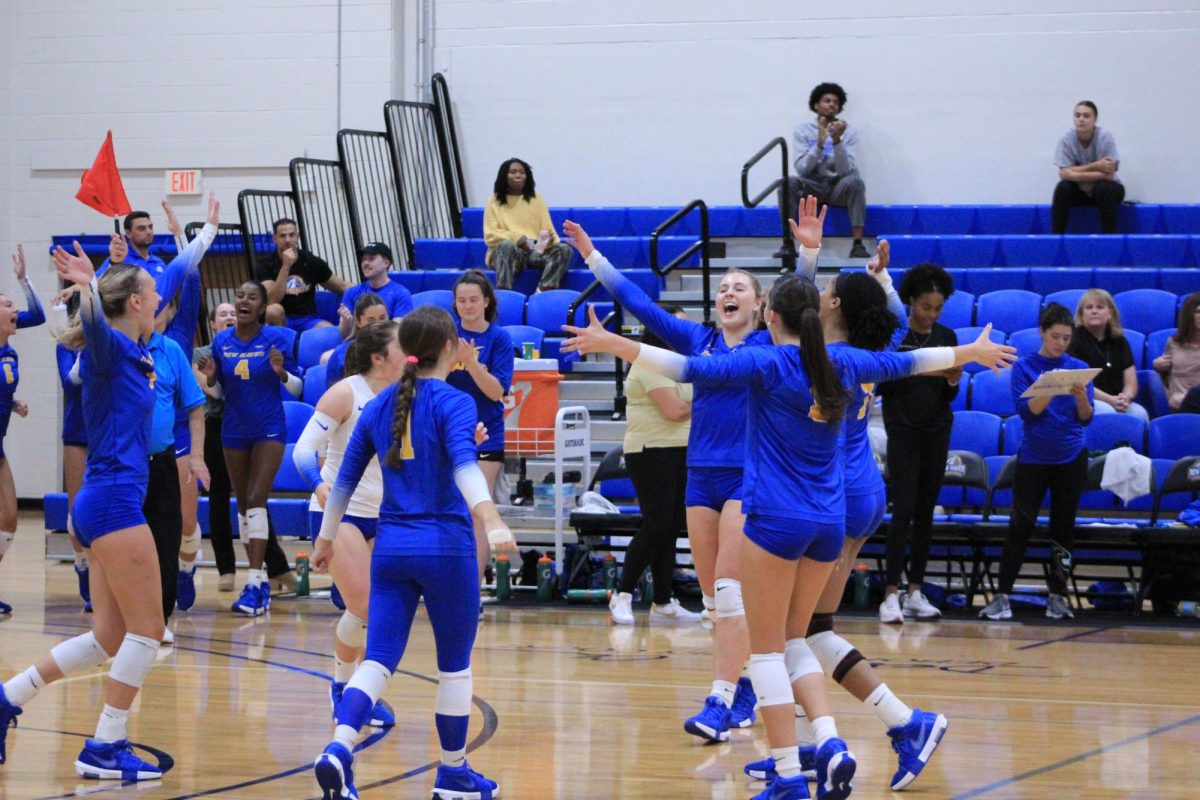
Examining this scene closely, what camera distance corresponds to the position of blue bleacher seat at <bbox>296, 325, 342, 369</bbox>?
11.9 meters

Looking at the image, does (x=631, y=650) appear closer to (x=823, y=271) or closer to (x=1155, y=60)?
(x=823, y=271)

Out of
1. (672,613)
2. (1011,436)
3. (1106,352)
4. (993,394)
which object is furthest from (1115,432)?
(672,613)

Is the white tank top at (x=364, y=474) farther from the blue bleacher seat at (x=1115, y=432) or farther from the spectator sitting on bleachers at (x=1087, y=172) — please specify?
the spectator sitting on bleachers at (x=1087, y=172)

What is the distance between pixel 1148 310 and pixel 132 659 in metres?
8.20

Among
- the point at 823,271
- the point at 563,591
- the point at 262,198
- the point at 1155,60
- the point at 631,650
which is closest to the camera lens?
the point at 631,650

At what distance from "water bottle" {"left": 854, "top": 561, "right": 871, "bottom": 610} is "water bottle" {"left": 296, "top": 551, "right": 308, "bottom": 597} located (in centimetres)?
338

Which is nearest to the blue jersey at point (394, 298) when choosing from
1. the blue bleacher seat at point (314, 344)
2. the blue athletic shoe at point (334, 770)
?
the blue bleacher seat at point (314, 344)

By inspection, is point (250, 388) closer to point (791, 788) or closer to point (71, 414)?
point (71, 414)

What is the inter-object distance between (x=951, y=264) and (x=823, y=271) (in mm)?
1054

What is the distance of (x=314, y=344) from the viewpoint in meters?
12.0

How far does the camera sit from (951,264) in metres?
12.0

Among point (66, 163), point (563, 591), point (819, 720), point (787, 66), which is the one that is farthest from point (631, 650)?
point (66, 163)

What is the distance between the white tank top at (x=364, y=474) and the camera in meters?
5.20

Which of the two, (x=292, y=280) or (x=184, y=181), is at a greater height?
(x=184, y=181)
